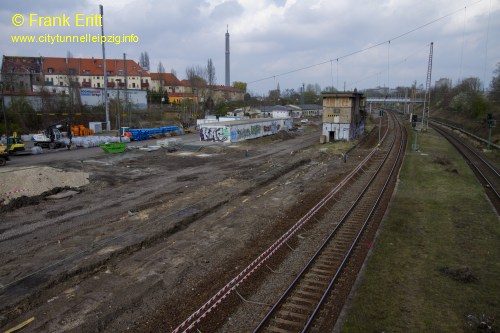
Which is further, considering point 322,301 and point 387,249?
point 387,249

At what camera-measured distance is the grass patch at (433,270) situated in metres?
9.38

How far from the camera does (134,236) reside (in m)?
16.0

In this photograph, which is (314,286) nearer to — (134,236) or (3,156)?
(134,236)

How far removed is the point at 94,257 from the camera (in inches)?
546

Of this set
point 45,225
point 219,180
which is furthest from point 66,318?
point 219,180

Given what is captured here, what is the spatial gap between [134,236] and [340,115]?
3835 centimetres

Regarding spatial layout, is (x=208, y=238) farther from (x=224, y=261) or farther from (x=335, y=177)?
(x=335, y=177)

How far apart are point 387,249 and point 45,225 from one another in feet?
53.3

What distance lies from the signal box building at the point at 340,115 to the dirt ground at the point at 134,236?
16.4 meters

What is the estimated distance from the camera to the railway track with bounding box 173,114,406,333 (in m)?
9.61

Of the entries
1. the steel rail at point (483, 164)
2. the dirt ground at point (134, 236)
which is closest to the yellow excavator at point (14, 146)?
the dirt ground at point (134, 236)

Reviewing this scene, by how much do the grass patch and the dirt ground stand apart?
4658mm

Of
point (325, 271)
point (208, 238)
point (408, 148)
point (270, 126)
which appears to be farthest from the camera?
point (270, 126)

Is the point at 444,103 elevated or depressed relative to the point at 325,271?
elevated
